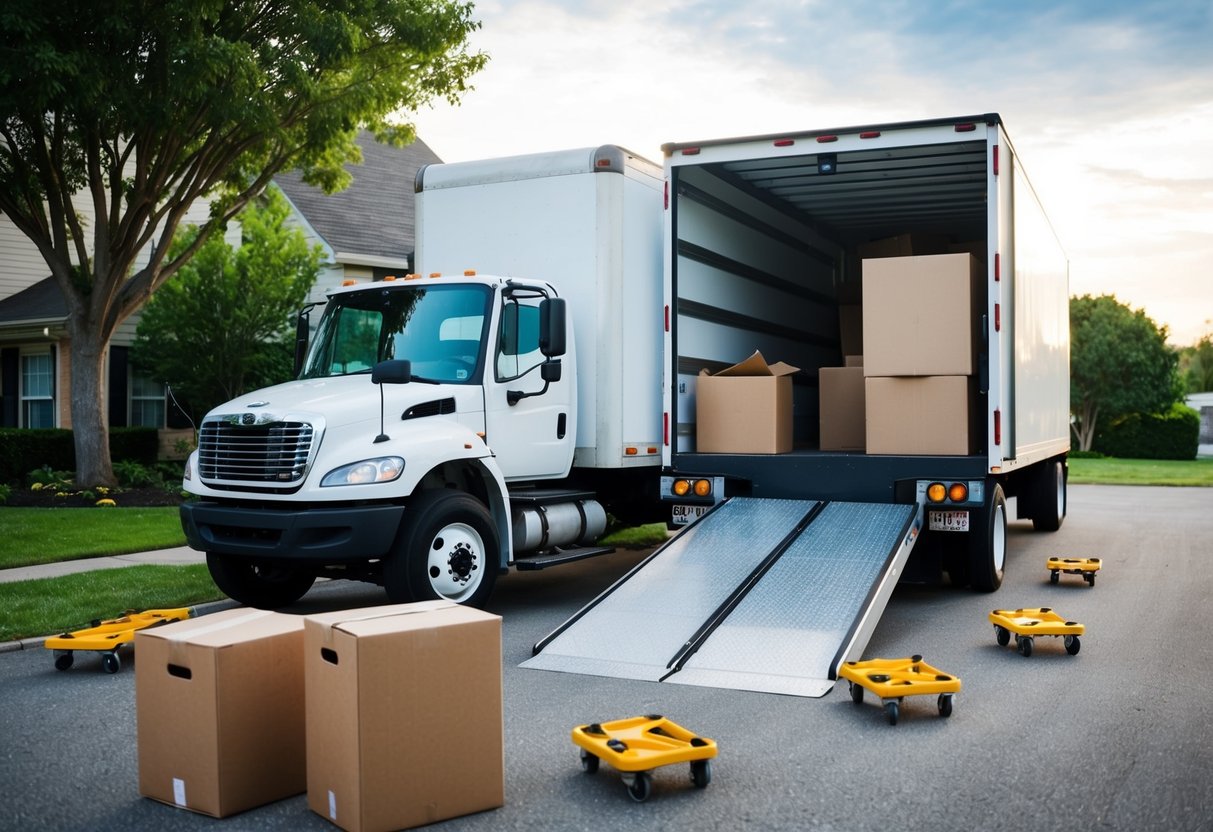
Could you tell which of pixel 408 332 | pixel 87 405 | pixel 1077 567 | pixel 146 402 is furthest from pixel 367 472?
pixel 146 402

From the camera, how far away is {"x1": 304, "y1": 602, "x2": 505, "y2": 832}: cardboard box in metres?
4.20

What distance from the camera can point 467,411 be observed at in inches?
341

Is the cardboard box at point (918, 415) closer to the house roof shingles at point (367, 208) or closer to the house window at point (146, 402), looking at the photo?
the house roof shingles at point (367, 208)

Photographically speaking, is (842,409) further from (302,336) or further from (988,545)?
(302,336)

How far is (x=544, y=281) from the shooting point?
9.62m

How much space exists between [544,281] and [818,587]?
3.50 metres

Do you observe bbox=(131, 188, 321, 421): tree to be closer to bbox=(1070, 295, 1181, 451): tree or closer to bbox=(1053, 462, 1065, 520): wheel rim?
bbox=(1053, 462, 1065, 520): wheel rim

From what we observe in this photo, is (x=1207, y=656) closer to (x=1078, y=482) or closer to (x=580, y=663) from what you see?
→ (x=580, y=663)

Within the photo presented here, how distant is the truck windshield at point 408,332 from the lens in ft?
29.1

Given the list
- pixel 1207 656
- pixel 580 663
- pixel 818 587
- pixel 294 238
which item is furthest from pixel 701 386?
pixel 294 238

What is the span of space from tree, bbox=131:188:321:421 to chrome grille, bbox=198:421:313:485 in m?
12.6

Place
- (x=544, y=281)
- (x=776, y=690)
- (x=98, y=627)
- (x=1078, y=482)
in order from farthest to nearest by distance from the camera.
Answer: (x=1078, y=482) → (x=544, y=281) → (x=98, y=627) → (x=776, y=690)

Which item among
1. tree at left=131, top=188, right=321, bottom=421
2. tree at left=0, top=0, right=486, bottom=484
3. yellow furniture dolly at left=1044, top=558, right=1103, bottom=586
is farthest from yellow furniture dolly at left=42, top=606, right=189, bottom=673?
tree at left=131, top=188, right=321, bottom=421

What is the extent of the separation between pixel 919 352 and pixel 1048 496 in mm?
5702
